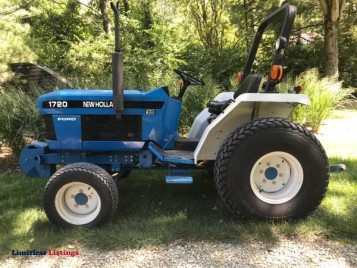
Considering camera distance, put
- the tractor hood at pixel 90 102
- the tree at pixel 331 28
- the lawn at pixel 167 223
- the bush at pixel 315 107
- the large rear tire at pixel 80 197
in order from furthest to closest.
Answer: the tree at pixel 331 28 < the bush at pixel 315 107 < the tractor hood at pixel 90 102 < the large rear tire at pixel 80 197 < the lawn at pixel 167 223

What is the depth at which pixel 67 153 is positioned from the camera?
3.63 metres

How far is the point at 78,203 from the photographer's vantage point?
3.22 meters

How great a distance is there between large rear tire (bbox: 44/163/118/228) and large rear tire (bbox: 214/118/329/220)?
3.02 ft

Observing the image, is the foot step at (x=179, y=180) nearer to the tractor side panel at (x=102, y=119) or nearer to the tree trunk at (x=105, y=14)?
the tractor side panel at (x=102, y=119)

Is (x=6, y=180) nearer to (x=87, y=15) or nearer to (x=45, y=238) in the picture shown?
(x=45, y=238)

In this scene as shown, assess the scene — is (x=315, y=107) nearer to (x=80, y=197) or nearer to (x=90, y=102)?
(x=90, y=102)

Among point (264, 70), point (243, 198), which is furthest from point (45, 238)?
point (264, 70)

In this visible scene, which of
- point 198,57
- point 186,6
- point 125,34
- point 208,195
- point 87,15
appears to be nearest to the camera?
point 208,195

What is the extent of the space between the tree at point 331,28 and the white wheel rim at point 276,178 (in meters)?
7.79

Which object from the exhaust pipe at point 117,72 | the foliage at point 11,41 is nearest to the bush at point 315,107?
the exhaust pipe at point 117,72

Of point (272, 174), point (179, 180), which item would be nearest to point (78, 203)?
point (179, 180)

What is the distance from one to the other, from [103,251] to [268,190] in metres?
1.43

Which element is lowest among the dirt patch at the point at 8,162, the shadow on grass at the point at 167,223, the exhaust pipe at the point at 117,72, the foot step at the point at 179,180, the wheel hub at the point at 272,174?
the dirt patch at the point at 8,162

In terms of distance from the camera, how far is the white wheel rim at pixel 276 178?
3.14 metres
